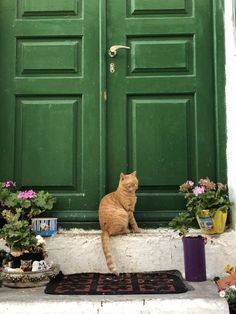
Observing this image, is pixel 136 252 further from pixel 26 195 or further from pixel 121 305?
pixel 26 195

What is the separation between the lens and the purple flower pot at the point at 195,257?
3.07 meters

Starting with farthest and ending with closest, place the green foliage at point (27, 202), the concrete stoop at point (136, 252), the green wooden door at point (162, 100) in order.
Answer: the green wooden door at point (162, 100)
the green foliage at point (27, 202)
the concrete stoop at point (136, 252)

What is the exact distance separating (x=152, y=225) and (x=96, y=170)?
622 mm

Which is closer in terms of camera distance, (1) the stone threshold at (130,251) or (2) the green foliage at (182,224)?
(2) the green foliage at (182,224)

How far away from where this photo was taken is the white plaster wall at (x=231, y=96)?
339 centimetres

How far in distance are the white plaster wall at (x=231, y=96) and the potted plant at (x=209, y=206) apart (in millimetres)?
101

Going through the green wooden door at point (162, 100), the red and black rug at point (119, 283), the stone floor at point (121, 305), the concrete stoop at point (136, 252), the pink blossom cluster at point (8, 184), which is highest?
the green wooden door at point (162, 100)

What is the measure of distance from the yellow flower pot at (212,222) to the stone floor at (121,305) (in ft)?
2.30

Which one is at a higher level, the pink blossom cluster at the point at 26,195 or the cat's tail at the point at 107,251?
the pink blossom cluster at the point at 26,195

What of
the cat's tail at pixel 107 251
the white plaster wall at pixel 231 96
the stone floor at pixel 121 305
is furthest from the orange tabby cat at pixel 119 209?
the white plaster wall at pixel 231 96

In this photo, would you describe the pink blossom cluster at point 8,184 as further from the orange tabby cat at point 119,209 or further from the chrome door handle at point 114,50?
the chrome door handle at point 114,50

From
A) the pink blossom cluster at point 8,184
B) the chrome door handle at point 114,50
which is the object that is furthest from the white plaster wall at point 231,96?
the pink blossom cluster at point 8,184

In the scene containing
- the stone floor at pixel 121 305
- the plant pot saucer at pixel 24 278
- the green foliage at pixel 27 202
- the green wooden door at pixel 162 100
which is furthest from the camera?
the green wooden door at pixel 162 100

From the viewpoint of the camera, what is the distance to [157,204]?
11.7ft
